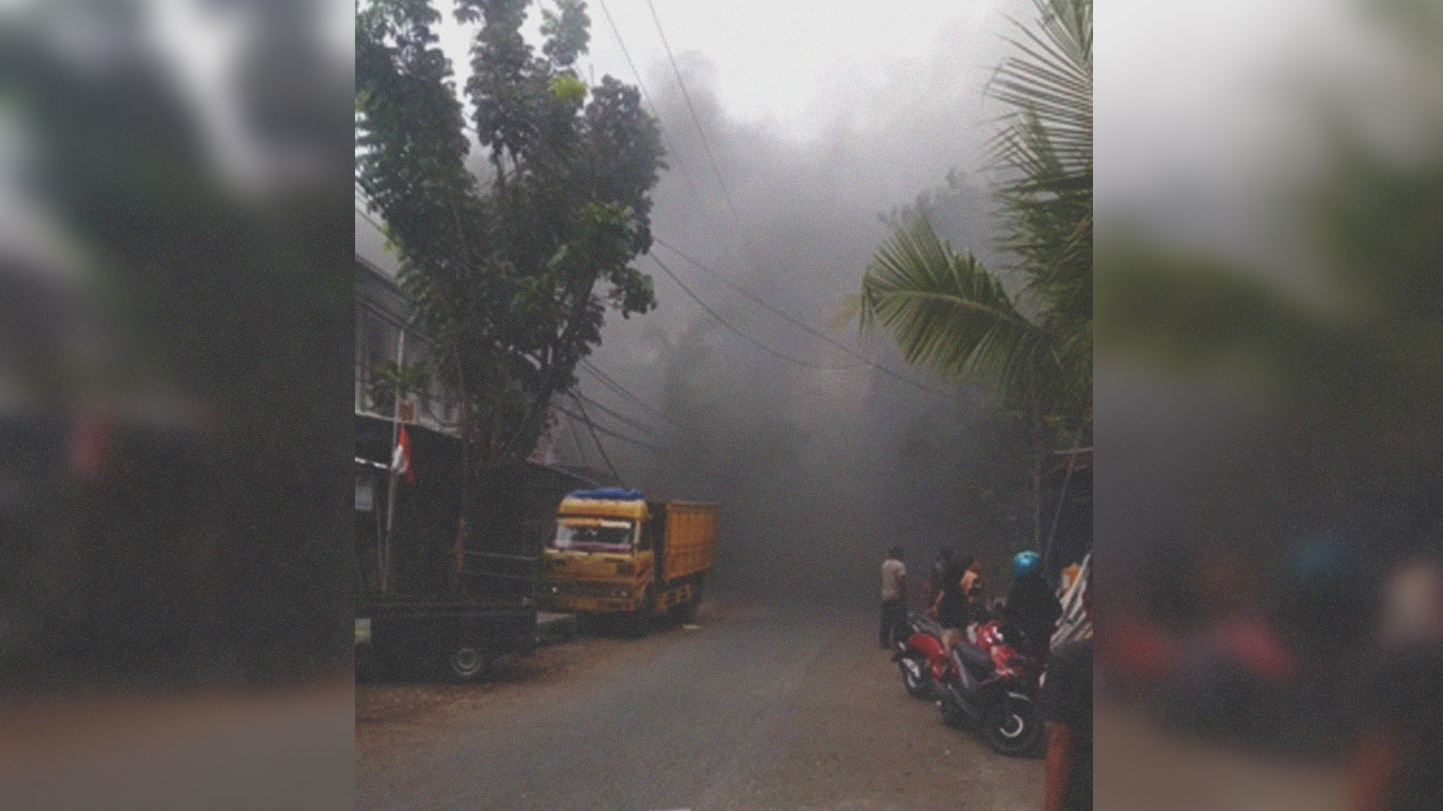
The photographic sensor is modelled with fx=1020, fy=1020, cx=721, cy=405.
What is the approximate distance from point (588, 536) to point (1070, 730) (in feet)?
6.52

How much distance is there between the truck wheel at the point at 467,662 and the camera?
3.63 meters

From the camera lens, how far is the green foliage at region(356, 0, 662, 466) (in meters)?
3.53

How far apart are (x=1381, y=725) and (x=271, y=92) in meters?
3.62

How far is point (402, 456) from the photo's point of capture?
3.55 meters

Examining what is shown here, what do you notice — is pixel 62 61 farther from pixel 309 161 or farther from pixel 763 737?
pixel 763 737

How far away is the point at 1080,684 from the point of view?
12.8 ft

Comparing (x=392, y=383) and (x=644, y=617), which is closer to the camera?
(x=392, y=383)

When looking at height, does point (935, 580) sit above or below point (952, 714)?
above

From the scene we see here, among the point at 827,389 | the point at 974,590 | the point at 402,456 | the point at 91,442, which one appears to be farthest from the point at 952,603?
the point at 91,442

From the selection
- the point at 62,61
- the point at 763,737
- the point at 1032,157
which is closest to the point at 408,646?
the point at 763,737

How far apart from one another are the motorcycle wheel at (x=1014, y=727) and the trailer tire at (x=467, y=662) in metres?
2.12

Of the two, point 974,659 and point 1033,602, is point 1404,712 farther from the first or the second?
point 974,659

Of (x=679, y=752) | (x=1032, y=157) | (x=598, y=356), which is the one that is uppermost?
(x=1032, y=157)

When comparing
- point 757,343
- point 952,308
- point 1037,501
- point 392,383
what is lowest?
point 1037,501
